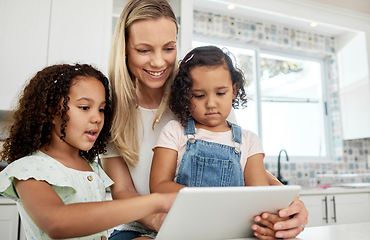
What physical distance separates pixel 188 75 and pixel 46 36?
1.59m

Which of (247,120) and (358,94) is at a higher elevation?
(358,94)

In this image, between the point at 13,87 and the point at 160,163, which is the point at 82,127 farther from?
the point at 13,87

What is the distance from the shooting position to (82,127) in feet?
3.01

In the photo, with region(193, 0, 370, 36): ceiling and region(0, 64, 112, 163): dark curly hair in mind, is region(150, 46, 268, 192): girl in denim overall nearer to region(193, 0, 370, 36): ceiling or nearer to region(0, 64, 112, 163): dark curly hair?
region(0, 64, 112, 163): dark curly hair

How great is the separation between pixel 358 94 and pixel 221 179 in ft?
10.4

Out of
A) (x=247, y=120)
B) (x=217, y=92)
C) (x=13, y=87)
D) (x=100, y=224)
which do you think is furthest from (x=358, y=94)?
(x=100, y=224)

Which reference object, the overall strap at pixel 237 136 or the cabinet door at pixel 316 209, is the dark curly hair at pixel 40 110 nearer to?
the overall strap at pixel 237 136

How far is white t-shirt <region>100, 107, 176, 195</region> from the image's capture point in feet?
3.84

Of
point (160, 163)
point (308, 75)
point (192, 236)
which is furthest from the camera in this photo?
point (308, 75)

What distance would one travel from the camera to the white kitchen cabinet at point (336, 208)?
8.87 ft

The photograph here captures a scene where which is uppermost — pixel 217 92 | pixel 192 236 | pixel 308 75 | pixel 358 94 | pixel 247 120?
pixel 308 75

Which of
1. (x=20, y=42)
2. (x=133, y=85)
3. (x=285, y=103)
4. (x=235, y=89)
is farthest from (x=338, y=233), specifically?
(x=285, y=103)

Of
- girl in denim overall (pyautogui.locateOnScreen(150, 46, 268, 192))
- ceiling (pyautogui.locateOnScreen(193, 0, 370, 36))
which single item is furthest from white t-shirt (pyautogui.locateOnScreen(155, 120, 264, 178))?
ceiling (pyautogui.locateOnScreen(193, 0, 370, 36))

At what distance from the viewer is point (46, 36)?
2.30m
